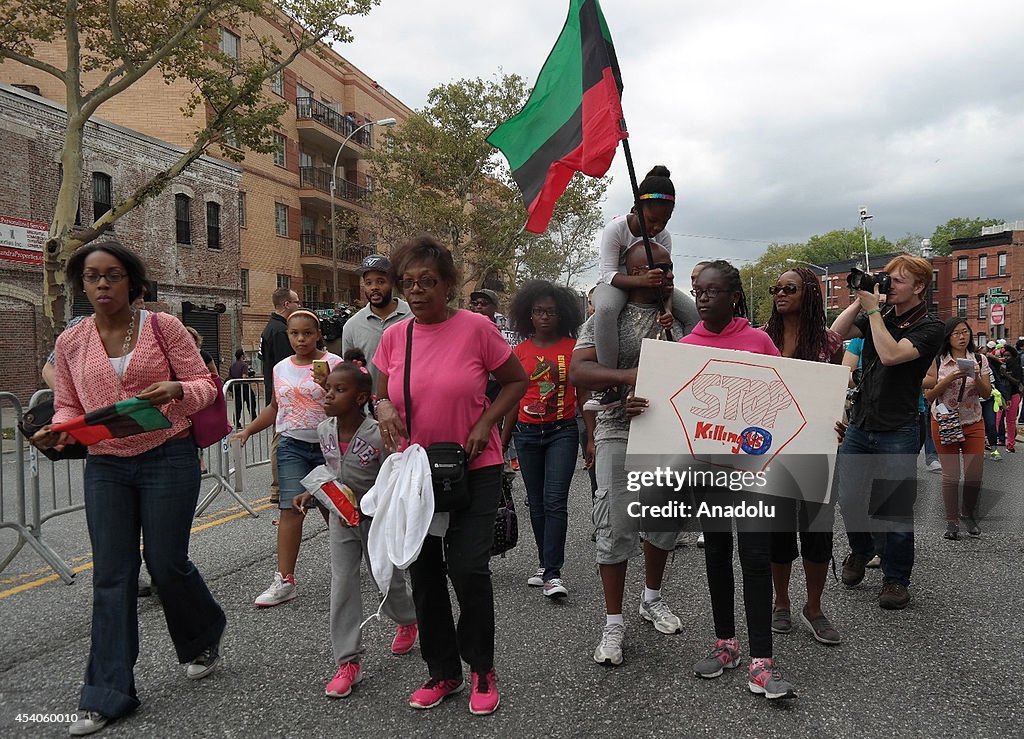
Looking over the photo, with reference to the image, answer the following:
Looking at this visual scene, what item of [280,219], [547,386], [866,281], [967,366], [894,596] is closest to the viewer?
[866,281]

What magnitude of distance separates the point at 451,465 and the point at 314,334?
2109mm

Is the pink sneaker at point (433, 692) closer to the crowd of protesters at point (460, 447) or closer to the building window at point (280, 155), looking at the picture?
the crowd of protesters at point (460, 447)

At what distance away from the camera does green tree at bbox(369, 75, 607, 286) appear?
28.5 m

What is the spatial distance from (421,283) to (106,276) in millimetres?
1369

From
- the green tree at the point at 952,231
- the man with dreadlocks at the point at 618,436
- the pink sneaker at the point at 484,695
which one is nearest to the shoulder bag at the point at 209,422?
the pink sneaker at the point at 484,695

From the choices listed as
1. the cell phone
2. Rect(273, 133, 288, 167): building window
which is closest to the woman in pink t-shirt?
the cell phone

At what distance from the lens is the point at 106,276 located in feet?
10.6

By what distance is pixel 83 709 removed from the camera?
3.04 m

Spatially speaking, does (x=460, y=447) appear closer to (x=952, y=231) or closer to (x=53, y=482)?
(x=53, y=482)

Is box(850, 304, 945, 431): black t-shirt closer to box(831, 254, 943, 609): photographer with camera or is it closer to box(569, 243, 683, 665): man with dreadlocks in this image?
box(831, 254, 943, 609): photographer with camera

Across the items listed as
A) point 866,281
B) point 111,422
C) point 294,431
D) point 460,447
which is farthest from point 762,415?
point 294,431

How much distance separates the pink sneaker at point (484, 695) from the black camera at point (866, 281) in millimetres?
2896

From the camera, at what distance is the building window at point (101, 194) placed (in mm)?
23125

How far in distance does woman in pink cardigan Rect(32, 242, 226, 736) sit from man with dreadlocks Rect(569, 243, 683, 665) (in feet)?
5.98
